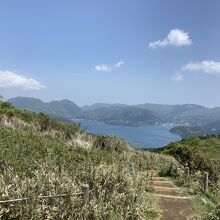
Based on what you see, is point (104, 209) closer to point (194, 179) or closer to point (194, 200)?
point (194, 200)

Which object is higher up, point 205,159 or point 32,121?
point 32,121

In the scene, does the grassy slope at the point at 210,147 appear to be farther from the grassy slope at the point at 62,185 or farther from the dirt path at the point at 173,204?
the grassy slope at the point at 62,185

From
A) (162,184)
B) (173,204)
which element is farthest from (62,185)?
(162,184)

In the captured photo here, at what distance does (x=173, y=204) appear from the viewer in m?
15.5

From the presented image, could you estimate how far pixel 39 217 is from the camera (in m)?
9.56

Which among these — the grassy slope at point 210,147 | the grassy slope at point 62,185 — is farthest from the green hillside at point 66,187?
the grassy slope at point 210,147

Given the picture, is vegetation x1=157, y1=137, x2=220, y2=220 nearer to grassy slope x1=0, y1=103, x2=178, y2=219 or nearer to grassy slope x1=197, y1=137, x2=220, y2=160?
grassy slope x1=0, y1=103, x2=178, y2=219

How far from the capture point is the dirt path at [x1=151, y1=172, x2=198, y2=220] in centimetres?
1398

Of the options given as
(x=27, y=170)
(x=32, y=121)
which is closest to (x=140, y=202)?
(x=27, y=170)

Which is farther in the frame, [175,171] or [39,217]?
[175,171]

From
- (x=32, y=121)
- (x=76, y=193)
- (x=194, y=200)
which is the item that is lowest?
(x=194, y=200)

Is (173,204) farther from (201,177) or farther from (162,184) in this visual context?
(201,177)

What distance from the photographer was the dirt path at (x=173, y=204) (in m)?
14.0

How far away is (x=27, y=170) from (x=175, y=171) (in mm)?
12176
